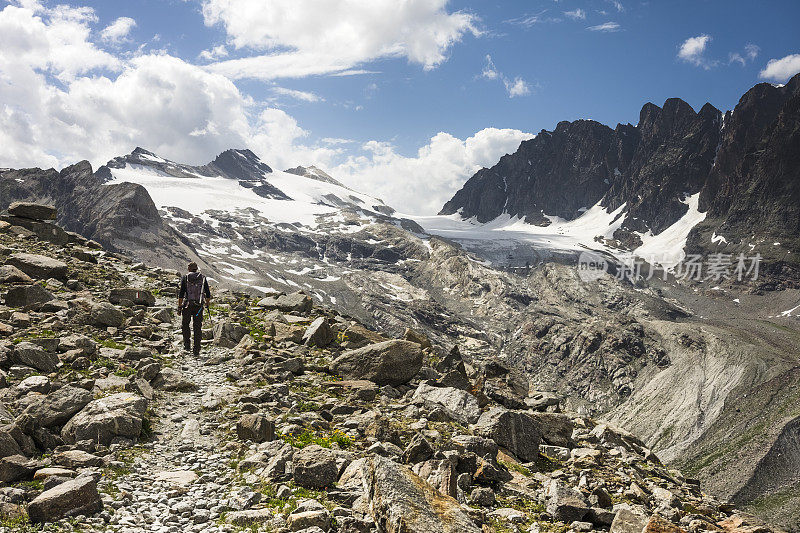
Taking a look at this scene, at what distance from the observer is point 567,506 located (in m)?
9.98

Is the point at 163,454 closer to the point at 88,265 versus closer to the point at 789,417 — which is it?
the point at 88,265

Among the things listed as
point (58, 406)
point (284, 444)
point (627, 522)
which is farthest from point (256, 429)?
point (627, 522)

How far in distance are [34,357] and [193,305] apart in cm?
724

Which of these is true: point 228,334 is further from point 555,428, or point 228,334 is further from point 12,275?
point 555,428

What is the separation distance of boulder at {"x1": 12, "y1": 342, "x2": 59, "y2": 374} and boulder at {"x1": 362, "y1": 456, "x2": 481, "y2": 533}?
38.8 feet

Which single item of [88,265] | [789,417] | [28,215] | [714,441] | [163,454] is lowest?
[714,441]

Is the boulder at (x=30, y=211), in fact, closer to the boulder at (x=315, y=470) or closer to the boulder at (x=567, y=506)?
the boulder at (x=315, y=470)

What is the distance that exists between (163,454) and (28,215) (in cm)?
3440

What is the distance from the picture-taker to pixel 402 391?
17578 mm

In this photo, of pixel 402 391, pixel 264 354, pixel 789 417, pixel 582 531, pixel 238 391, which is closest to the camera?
pixel 582 531

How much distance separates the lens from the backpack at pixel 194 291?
2114 cm

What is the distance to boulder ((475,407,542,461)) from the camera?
44.8 feet

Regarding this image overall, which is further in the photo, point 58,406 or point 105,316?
point 105,316

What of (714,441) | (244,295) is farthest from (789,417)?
(244,295)
